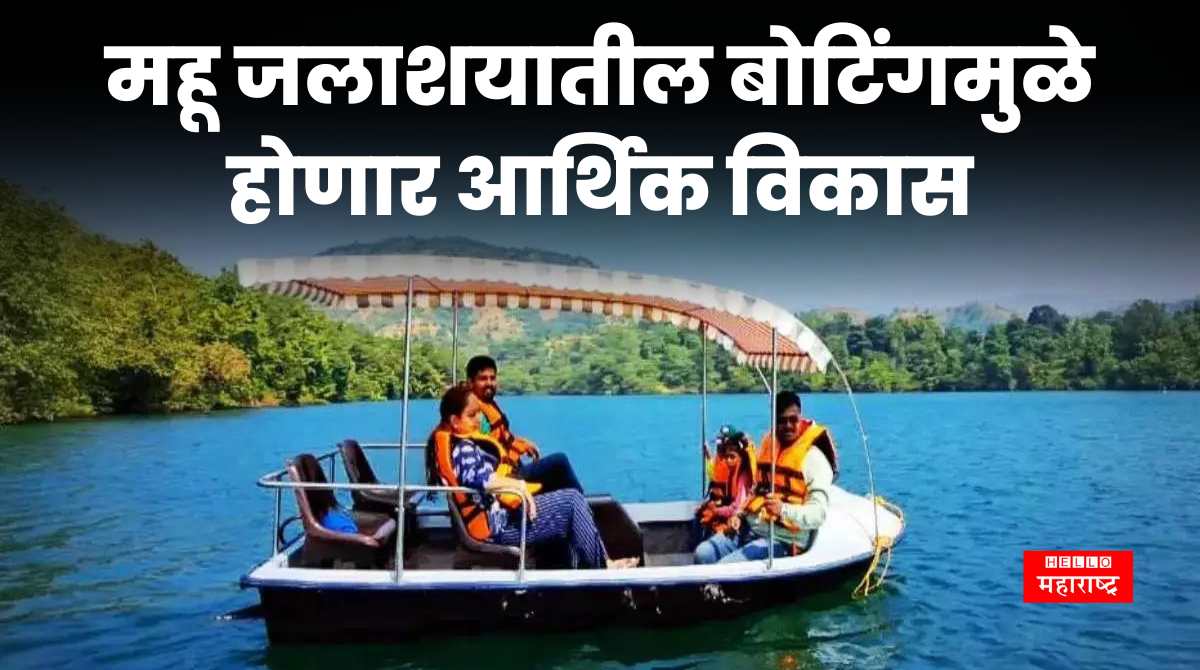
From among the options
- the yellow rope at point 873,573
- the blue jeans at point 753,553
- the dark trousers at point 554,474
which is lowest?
the yellow rope at point 873,573

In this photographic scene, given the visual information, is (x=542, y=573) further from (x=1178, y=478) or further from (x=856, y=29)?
(x=1178, y=478)

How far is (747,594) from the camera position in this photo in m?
8.13

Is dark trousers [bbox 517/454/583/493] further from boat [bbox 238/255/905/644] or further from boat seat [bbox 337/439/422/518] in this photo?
boat seat [bbox 337/439/422/518]

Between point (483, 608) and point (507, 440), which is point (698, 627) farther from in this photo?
point (507, 440)

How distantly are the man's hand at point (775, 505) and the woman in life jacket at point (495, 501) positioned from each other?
1.40 metres

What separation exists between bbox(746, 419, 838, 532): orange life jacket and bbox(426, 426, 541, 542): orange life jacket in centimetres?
198

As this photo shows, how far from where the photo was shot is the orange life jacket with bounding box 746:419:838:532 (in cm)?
848

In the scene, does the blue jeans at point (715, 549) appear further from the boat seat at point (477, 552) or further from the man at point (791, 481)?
the boat seat at point (477, 552)

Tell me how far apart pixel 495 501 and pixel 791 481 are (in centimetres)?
256

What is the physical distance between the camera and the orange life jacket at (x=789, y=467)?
27.8ft

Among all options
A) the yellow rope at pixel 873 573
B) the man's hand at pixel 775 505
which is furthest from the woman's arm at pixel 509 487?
the yellow rope at pixel 873 573

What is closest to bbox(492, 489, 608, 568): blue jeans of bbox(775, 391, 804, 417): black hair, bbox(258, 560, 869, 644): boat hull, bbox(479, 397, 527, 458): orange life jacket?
bbox(258, 560, 869, 644): boat hull

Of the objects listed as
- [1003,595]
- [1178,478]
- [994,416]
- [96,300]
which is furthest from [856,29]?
[96,300]

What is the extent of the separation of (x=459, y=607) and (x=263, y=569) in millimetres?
1495
